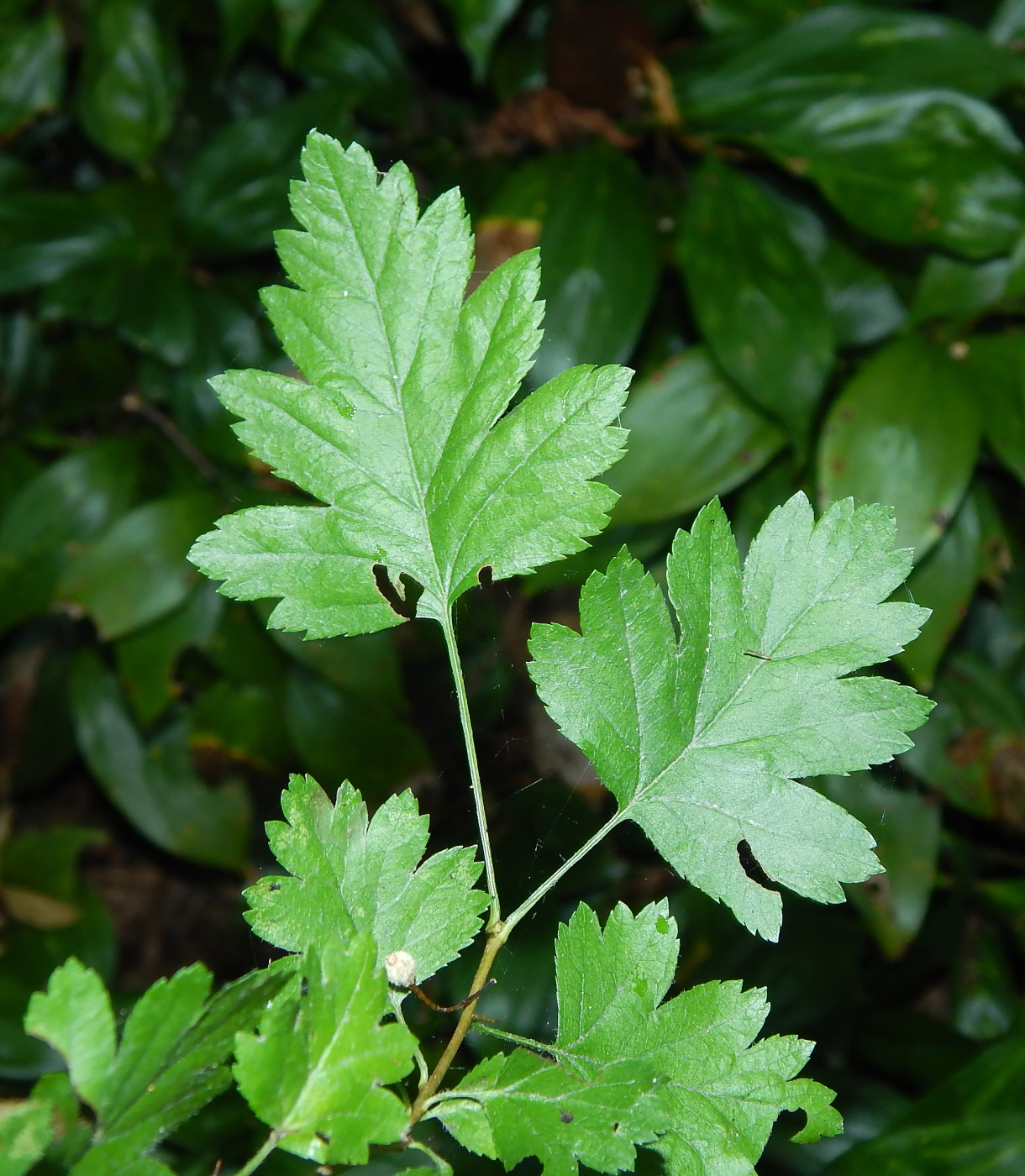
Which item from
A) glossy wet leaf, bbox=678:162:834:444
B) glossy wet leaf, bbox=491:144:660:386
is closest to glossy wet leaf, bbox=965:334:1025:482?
glossy wet leaf, bbox=678:162:834:444

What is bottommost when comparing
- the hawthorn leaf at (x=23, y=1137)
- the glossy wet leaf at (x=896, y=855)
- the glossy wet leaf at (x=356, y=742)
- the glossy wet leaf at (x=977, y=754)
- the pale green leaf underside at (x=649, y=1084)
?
the glossy wet leaf at (x=896, y=855)

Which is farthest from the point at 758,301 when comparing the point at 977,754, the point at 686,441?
the point at 977,754

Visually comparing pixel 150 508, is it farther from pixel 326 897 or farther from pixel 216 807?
pixel 326 897

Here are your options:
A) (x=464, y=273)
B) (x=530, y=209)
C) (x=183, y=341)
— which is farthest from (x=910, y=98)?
(x=464, y=273)

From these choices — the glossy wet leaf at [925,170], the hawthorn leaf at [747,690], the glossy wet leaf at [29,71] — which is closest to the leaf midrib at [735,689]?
the hawthorn leaf at [747,690]

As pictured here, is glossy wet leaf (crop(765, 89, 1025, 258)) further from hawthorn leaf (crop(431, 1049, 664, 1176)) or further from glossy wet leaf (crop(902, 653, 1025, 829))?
hawthorn leaf (crop(431, 1049, 664, 1176))

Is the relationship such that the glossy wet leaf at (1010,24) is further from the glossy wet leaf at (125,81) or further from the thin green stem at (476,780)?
the thin green stem at (476,780)

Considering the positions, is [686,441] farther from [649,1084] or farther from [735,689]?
[649,1084]
